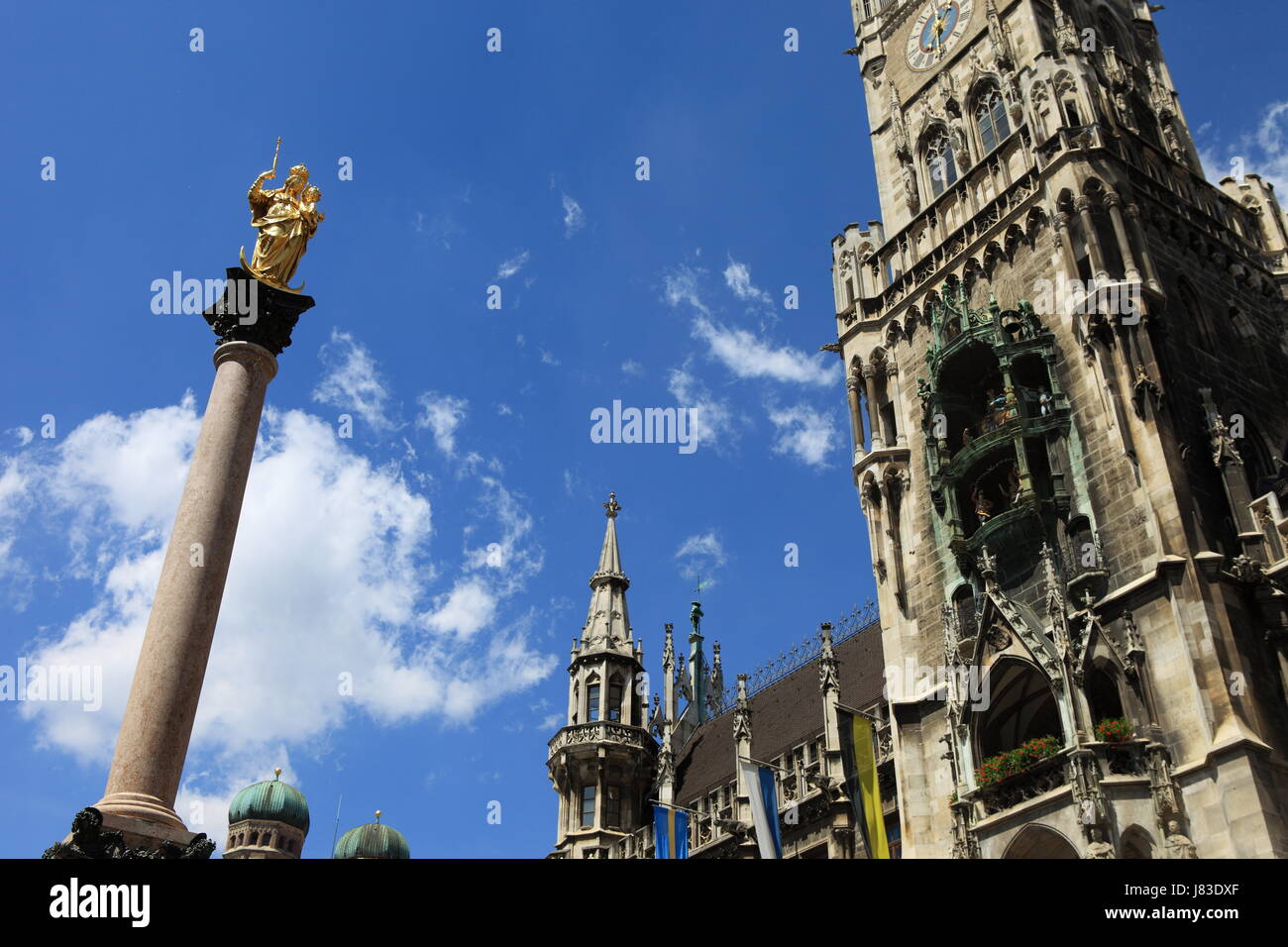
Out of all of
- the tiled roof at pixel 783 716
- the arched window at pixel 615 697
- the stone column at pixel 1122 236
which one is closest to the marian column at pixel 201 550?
the stone column at pixel 1122 236

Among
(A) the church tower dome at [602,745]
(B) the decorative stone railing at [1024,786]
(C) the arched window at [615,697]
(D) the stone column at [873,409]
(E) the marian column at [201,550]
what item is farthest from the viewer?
(C) the arched window at [615,697]

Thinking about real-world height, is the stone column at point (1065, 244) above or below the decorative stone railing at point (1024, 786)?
above

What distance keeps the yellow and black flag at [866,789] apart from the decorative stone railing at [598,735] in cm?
1980

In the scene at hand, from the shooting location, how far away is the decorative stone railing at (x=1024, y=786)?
24281 millimetres

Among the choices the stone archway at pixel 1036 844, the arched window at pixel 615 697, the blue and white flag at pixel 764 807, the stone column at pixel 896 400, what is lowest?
the stone archway at pixel 1036 844

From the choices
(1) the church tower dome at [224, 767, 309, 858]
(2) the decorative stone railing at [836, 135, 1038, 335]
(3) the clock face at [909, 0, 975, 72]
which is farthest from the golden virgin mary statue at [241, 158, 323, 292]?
(1) the church tower dome at [224, 767, 309, 858]

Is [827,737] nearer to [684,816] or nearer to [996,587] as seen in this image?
[996,587]

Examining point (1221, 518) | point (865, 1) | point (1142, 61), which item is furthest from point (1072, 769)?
point (865, 1)

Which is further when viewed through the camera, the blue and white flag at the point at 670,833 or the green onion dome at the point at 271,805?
the green onion dome at the point at 271,805

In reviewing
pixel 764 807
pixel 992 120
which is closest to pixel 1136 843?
pixel 764 807

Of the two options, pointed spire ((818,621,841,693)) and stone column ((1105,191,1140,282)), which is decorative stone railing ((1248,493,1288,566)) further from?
pointed spire ((818,621,841,693))

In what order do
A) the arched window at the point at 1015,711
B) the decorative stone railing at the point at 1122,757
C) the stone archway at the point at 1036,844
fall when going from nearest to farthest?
the decorative stone railing at the point at 1122,757 → the stone archway at the point at 1036,844 → the arched window at the point at 1015,711

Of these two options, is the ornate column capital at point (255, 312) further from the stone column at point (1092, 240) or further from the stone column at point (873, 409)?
the stone column at point (1092, 240)
